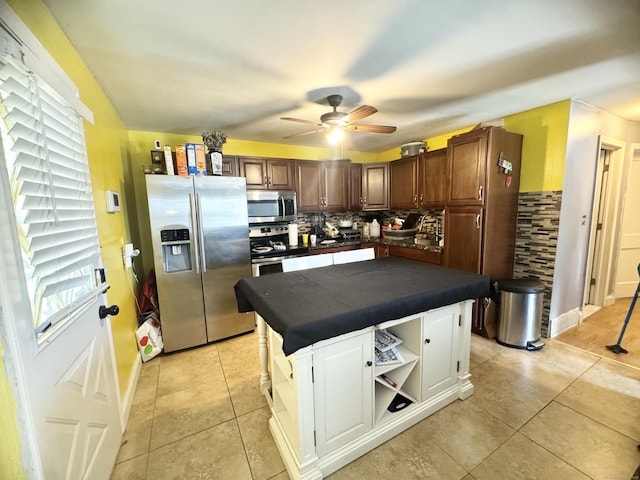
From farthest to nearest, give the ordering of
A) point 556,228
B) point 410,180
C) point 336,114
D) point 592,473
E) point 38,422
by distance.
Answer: point 410,180, point 556,228, point 336,114, point 592,473, point 38,422

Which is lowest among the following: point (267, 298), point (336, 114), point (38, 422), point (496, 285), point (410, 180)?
point (496, 285)

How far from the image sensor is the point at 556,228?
2555 millimetres

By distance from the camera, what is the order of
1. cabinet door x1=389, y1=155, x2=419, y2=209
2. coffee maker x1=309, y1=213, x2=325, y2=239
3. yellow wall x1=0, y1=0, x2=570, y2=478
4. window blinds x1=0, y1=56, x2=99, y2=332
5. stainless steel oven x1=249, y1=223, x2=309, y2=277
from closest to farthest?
window blinds x1=0, y1=56, x2=99, y2=332 → yellow wall x1=0, y1=0, x2=570, y2=478 → stainless steel oven x1=249, y1=223, x2=309, y2=277 → cabinet door x1=389, y1=155, x2=419, y2=209 → coffee maker x1=309, y1=213, x2=325, y2=239

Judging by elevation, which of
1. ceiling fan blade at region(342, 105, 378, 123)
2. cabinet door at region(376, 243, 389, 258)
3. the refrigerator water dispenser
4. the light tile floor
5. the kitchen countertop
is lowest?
the light tile floor

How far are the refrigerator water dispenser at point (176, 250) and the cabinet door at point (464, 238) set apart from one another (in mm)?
2860

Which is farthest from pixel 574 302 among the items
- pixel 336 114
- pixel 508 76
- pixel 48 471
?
pixel 48 471

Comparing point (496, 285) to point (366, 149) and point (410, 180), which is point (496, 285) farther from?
point (366, 149)

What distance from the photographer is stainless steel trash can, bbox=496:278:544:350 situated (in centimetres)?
251

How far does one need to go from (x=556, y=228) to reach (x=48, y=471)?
3783mm

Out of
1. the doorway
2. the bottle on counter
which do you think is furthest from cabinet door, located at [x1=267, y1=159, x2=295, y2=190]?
the doorway

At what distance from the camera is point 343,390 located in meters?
1.39

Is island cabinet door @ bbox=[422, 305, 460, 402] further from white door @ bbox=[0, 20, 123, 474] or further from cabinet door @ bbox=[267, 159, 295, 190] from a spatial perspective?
cabinet door @ bbox=[267, 159, 295, 190]

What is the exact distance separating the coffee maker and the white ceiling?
185 cm

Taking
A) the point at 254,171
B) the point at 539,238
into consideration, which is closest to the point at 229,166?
the point at 254,171
